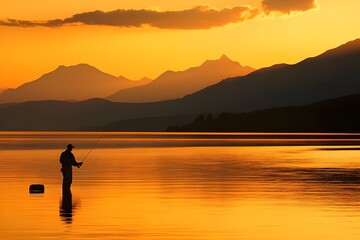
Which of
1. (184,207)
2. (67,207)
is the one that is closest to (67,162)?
(67,207)

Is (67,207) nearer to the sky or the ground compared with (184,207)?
nearer to the sky

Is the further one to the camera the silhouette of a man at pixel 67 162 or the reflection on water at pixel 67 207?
the silhouette of a man at pixel 67 162

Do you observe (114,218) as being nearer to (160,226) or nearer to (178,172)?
(160,226)

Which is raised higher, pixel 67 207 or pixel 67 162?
pixel 67 162

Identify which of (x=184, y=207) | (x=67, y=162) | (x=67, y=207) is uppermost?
(x=67, y=162)

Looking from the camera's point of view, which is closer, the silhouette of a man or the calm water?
the calm water

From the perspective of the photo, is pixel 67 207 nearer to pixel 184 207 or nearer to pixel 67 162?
pixel 67 162

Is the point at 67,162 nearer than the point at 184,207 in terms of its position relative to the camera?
No

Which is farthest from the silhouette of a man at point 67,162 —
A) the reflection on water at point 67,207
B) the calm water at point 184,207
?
the calm water at point 184,207

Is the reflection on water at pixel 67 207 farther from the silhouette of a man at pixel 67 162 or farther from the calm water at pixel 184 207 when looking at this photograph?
the silhouette of a man at pixel 67 162

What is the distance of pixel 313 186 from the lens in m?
47.0

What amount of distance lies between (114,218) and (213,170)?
32.5 m

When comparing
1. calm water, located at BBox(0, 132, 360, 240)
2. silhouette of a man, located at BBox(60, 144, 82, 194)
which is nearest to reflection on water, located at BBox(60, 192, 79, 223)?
calm water, located at BBox(0, 132, 360, 240)

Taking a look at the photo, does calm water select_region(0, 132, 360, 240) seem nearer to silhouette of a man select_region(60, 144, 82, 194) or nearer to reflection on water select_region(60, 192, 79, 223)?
reflection on water select_region(60, 192, 79, 223)
